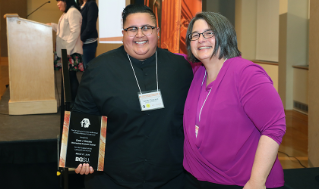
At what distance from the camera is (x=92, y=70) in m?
1.50

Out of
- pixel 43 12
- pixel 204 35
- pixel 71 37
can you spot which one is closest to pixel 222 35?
pixel 204 35

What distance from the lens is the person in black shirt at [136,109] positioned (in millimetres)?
1453

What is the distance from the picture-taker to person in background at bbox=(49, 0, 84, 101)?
12.4 ft

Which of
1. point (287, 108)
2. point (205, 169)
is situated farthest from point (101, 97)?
point (287, 108)

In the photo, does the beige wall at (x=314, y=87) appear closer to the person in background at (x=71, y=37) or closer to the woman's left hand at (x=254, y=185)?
the woman's left hand at (x=254, y=185)

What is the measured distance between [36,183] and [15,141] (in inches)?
19.3

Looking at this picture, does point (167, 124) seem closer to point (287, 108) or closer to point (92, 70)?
point (92, 70)

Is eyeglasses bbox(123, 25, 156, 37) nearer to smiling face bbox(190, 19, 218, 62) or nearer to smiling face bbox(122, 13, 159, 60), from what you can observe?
smiling face bbox(122, 13, 159, 60)

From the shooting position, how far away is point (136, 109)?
4.76ft

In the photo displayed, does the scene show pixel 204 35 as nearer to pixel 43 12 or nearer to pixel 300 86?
pixel 300 86

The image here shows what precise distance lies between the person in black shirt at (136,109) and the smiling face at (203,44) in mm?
252

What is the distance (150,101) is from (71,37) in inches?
106

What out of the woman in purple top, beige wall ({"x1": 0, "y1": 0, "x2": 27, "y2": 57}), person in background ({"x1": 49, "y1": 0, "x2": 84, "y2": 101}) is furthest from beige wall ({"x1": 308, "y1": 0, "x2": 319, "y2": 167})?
beige wall ({"x1": 0, "y1": 0, "x2": 27, "y2": 57})

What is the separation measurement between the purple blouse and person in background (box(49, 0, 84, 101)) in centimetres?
281
